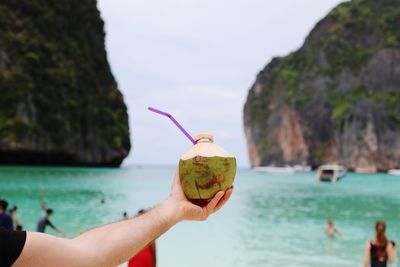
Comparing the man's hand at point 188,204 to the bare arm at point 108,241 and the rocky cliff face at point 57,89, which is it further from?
the rocky cliff face at point 57,89

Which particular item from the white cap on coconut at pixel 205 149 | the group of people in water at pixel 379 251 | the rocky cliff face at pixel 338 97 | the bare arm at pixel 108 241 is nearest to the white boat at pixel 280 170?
the rocky cliff face at pixel 338 97

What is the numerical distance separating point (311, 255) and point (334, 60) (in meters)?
112

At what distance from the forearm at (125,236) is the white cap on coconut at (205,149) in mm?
365

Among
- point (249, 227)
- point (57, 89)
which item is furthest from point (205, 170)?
point (57, 89)

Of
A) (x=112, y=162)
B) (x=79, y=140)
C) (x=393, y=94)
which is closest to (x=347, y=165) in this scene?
(x=393, y=94)

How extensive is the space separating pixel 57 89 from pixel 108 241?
6965 cm

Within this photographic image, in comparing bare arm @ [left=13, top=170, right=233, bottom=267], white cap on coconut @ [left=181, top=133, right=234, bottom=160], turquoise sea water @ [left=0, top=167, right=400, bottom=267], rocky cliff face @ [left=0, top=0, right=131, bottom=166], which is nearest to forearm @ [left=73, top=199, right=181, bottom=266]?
bare arm @ [left=13, top=170, right=233, bottom=267]

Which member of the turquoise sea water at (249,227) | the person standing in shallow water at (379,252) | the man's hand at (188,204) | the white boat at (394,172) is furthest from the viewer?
the white boat at (394,172)

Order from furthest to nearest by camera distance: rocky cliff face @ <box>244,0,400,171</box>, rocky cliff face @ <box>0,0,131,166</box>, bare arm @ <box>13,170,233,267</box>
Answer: rocky cliff face @ <box>244,0,400,171</box>, rocky cliff face @ <box>0,0,131,166</box>, bare arm @ <box>13,170,233,267</box>

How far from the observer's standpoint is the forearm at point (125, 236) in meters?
1.46

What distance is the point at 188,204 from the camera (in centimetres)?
180

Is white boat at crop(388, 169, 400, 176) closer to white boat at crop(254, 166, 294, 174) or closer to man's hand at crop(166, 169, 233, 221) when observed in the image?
white boat at crop(254, 166, 294, 174)

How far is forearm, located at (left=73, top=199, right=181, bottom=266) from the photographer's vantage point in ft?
4.80

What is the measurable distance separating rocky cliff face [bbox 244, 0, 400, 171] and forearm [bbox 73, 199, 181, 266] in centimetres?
10379
